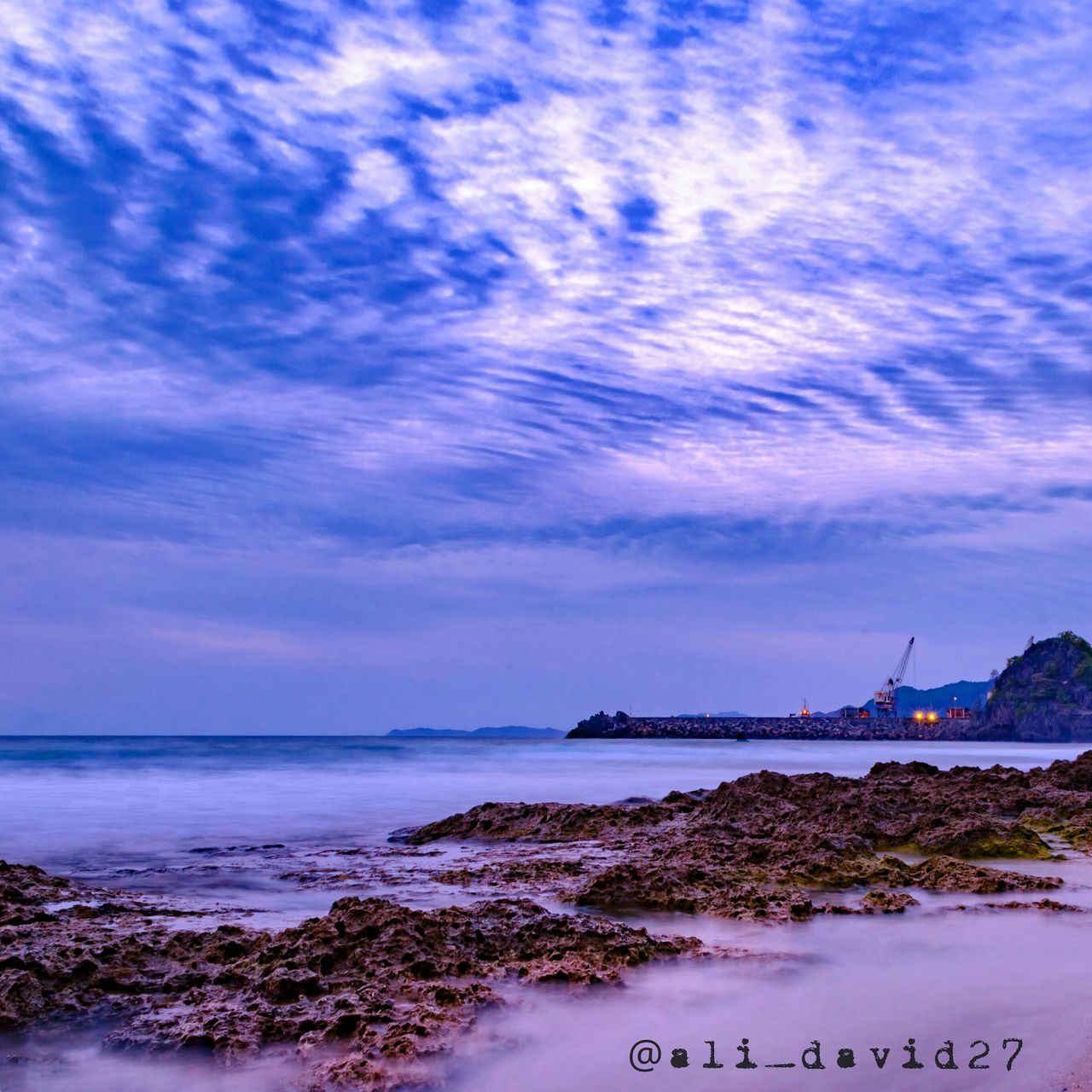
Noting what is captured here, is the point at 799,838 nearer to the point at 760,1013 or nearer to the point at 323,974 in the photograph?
the point at 760,1013

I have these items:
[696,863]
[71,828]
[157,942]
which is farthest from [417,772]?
[157,942]

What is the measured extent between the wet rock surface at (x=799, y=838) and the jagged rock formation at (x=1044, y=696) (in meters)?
146

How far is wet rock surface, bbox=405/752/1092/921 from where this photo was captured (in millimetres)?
A: 9148

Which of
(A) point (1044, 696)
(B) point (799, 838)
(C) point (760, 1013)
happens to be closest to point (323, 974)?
(C) point (760, 1013)

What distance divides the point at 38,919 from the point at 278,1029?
11.7 ft

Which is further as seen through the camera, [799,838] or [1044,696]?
[1044,696]

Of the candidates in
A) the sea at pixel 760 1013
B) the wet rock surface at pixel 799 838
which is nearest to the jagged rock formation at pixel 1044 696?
the wet rock surface at pixel 799 838

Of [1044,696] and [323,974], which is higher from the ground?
[323,974]

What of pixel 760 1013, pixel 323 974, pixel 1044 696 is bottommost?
pixel 1044 696

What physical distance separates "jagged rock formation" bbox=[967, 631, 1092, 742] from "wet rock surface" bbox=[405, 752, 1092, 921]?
479ft

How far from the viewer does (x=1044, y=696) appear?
155m

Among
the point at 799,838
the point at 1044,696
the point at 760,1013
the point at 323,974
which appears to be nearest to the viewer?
the point at 760,1013

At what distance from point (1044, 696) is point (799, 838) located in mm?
162079

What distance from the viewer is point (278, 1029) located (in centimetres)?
536
